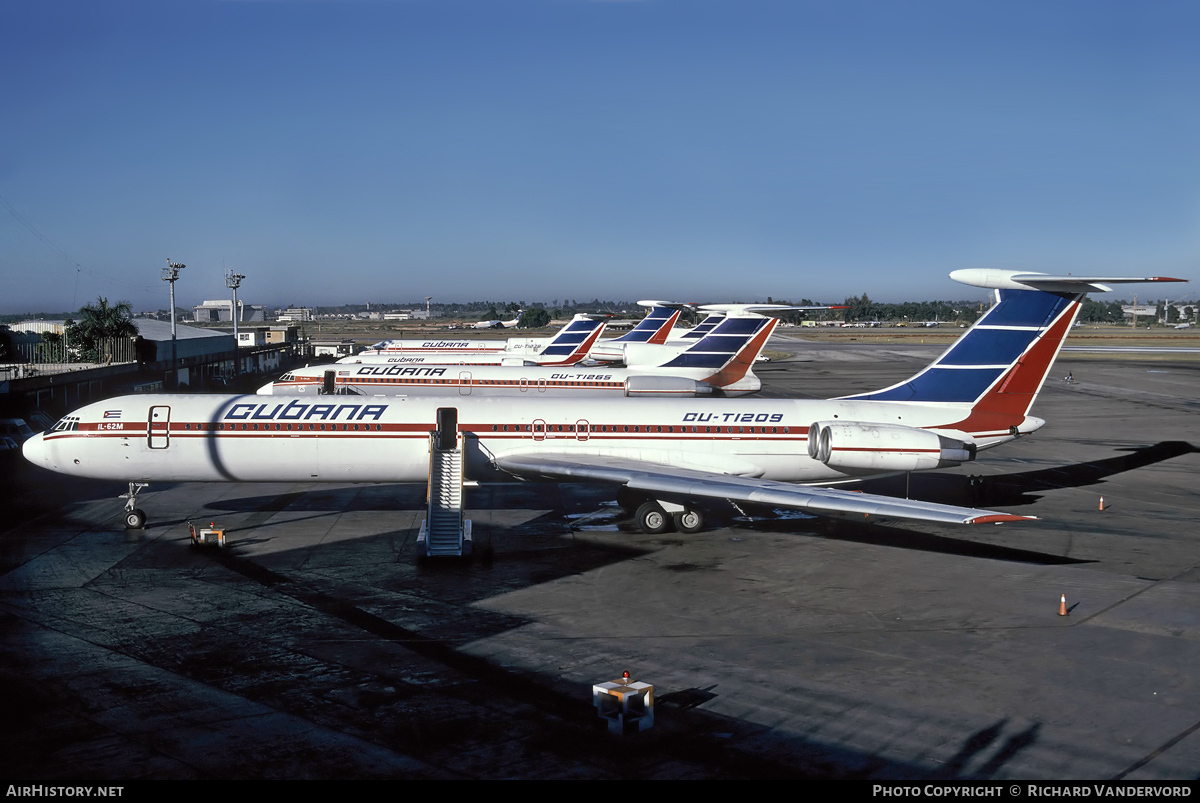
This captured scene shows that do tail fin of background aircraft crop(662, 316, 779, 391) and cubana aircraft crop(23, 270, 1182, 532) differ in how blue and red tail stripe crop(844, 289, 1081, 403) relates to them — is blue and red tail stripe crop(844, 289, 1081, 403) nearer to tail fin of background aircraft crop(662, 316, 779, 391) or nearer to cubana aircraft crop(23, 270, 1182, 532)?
cubana aircraft crop(23, 270, 1182, 532)

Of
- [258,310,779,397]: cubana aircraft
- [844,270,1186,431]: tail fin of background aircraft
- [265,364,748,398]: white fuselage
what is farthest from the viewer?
[258,310,779,397]: cubana aircraft

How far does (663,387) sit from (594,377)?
439 cm

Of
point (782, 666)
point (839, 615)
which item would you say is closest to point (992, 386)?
point (839, 615)

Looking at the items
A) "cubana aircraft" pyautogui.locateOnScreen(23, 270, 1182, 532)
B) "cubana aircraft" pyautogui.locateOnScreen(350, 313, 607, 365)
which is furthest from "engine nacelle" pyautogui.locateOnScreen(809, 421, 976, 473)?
"cubana aircraft" pyautogui.locateOnScreen(350, 313, 607, 365)

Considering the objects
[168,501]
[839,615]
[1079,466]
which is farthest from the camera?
[1079,466]

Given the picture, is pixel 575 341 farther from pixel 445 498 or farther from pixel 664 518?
pixel 445 498

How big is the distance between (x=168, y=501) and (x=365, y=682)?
1784 cm

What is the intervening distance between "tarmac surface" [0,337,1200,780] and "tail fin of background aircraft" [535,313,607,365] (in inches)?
1593

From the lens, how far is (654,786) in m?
11.3

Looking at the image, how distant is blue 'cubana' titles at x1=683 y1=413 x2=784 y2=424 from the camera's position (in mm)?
26438

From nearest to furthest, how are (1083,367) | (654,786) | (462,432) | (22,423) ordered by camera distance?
(654,786)
(462,432)
(22,423)
(1083,367)

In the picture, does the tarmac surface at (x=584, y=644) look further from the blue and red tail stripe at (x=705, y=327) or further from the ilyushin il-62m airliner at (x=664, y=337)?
the blue and red tail stripe at (x=705, y=327)

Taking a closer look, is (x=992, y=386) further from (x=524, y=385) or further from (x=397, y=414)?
(x=524, y=385)

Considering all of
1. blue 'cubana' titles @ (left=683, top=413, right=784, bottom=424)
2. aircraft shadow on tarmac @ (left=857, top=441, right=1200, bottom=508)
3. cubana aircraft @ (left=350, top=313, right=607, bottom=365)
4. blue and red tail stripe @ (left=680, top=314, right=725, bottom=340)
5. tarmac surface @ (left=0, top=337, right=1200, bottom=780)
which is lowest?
tarmac surface @ (left=0, top=337, right=1200, bottom=780)
